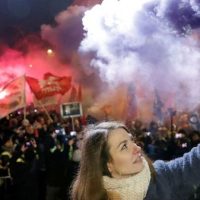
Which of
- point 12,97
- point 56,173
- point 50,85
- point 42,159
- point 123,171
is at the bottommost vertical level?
point 56,173

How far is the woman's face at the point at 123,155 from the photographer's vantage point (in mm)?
2117

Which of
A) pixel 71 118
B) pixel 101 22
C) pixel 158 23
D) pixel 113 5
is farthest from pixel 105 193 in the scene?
pixel 71 118

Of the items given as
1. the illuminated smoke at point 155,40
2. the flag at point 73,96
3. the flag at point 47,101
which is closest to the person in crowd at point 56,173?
the illuminated smoke at point 155,40

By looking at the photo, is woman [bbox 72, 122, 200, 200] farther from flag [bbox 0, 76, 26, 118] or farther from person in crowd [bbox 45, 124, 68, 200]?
flag [bbox 0, 76, 26, 118]

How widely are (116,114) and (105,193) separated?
1290cm

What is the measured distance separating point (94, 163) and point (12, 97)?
777 centimetres

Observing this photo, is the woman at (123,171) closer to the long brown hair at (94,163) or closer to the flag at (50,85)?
the long brown hair at (94,163)

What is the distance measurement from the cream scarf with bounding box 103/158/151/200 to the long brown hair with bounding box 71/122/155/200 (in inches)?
2.2

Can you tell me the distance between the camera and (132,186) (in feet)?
6.79

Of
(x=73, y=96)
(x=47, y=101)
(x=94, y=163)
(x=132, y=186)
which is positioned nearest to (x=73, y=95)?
(x=73, y=96)

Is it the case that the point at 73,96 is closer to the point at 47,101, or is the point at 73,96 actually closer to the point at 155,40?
the point at 47,101

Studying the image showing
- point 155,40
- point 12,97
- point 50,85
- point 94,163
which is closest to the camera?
point 94,163

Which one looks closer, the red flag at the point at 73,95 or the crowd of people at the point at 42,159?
the crowd of people at the point at 42,159

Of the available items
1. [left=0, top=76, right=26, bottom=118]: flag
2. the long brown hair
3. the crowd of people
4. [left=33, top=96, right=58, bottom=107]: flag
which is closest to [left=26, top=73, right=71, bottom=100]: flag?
[left=33, top=96, right=58, bottom=107]: flag
